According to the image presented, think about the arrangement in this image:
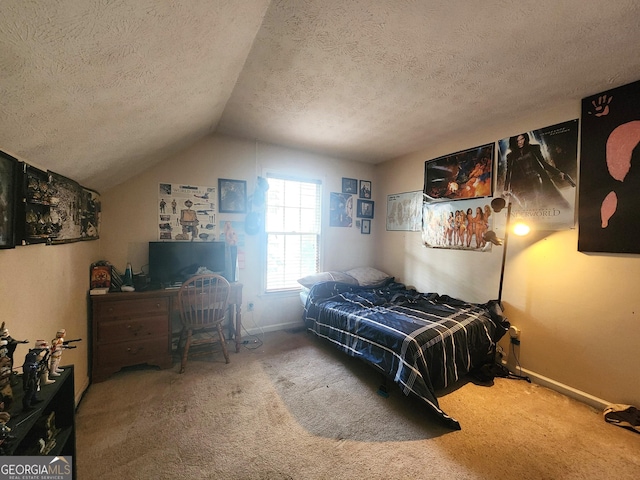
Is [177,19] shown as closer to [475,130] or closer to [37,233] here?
[37,233]

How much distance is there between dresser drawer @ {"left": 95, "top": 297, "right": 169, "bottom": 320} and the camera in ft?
7.14

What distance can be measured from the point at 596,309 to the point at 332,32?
2827 mm

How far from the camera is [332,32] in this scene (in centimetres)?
142

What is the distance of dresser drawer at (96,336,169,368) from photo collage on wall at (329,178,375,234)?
8.28 feet

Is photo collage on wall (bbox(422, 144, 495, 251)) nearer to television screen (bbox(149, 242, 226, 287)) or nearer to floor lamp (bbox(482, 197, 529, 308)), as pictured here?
floor lamp (bbox(482, 197, 529, 308))

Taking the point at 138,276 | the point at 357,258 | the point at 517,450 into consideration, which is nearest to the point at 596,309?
the point at 517,450

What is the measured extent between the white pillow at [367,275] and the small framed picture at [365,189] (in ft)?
3.86

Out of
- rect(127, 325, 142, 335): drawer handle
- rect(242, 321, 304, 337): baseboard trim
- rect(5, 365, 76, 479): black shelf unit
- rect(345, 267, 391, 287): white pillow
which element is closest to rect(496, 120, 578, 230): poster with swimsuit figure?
rect(345, 267, 391, 287): white pillow

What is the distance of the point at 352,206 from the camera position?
3.95 metres

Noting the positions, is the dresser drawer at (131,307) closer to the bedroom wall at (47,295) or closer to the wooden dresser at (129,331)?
the wooden dresser at (129,331)

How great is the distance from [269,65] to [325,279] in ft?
7.93

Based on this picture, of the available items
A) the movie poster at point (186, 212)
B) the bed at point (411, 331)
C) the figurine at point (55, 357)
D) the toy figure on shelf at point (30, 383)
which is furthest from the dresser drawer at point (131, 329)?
the bed at point (411, 331)

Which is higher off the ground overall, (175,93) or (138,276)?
(175,93)

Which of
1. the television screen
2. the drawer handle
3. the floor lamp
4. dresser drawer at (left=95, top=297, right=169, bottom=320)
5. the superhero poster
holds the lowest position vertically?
the drawer handle
